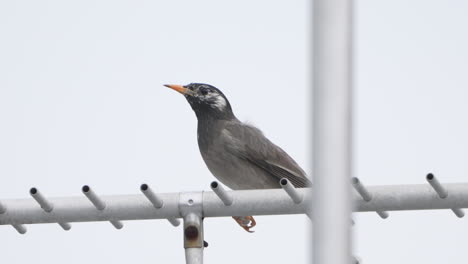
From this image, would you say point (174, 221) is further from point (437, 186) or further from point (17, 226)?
point (437, 186)

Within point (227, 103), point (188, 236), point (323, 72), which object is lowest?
point (188, 236)

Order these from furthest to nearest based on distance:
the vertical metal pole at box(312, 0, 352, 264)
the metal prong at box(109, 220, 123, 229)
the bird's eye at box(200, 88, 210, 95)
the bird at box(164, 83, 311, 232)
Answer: the bird's eye at box(200, 88, 210, 95)
the bird at box(164, 83, 311, 232)
the metal prong at box(109, 220, 123, 229)
the vertical metal pole at box(312, 0, 352, 264)

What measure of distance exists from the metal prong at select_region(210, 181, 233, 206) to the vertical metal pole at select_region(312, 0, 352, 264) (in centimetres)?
251

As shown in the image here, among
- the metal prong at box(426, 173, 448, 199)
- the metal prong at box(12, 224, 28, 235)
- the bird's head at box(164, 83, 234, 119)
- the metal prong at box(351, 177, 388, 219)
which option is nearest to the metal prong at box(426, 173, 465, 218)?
the metal prong at box(426, 173, 448, 199)

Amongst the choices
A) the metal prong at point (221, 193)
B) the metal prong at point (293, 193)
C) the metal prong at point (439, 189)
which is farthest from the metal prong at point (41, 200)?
the metal prong at point (439, 189)

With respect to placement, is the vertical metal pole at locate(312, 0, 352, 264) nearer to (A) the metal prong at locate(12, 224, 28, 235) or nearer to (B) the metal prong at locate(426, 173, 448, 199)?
(B) the metal prong at locate(426, 173, 448, 199)

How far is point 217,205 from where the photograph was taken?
5.93 m

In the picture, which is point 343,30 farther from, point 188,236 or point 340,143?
point 188,236

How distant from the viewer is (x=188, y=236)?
19.1 ft

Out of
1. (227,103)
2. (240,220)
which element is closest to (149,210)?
(240,220)

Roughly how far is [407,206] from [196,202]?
107 centimetres

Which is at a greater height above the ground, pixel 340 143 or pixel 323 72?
pixel 323 72

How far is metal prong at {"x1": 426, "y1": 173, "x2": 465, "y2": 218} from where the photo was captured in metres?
5.57

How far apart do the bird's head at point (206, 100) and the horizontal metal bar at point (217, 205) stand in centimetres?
468
